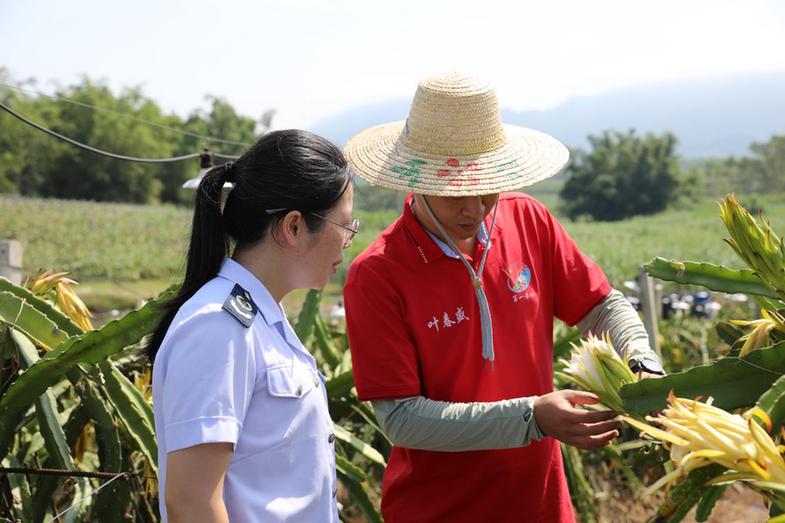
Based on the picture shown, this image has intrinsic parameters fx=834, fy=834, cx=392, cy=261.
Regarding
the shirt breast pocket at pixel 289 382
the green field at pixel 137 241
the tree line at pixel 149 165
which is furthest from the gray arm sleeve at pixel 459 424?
the tree line at pixel 149 165

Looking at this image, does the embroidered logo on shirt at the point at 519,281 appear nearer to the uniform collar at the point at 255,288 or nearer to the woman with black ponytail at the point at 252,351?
the woman with black ponytail at the point at 252,351

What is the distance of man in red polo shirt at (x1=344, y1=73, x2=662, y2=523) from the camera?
5.75ft

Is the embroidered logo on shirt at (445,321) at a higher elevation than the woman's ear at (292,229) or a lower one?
lower

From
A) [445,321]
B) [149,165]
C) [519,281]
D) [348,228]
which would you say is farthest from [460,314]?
[149,165]

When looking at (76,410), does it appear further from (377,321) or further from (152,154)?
(152,154)

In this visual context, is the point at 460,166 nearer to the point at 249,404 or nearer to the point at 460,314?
the point at 460,314

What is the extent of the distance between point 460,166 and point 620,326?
0.52m

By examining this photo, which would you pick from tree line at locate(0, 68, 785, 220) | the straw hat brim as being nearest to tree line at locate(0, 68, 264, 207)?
tree line at locate(0, 68, 785, 220)

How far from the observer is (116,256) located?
18625 millimetres

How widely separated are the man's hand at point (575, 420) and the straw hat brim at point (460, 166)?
46cm

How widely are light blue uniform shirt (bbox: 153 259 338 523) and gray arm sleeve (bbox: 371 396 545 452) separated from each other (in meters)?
0.35

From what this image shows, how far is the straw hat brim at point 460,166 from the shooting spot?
1.77 m

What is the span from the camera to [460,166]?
71.6 inches

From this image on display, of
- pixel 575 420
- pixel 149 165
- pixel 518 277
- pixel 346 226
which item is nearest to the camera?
pixel 346 226
